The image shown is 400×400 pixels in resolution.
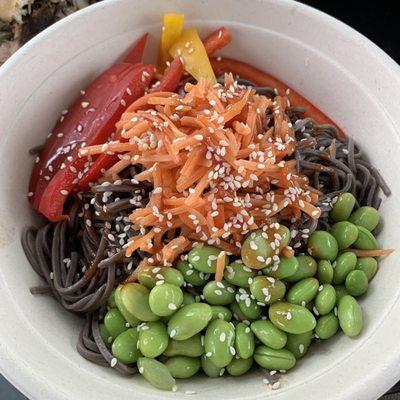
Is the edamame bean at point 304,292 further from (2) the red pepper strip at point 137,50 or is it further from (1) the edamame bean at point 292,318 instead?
(2) the red pepper strip at point 137,50

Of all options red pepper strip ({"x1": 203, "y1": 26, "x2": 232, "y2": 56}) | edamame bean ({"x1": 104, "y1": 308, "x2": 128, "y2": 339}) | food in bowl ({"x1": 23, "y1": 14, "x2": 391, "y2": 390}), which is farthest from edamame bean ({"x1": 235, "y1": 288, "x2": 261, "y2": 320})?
red pepper strip ({"x1": 203, "y1": 26, "x2": 232, "y2": 56})

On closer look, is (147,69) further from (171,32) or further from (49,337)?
(49,337)

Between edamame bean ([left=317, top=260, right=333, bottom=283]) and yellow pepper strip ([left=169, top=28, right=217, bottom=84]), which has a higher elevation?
yellow pepper strip ([left=169, top=28, right=217, bottom=84])

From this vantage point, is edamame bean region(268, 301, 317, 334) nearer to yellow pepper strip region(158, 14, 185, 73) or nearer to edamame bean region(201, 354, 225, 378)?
edamame bean region(201, 354, 225, 378)

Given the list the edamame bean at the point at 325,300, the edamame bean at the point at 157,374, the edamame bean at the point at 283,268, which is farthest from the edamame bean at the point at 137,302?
the edamame bean at the point at 325,300

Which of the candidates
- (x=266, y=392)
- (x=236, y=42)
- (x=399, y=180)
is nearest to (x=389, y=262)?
(x=399, y=180)

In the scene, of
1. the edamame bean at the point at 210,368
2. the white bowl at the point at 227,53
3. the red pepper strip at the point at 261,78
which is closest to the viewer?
the white bowl at the point at 227,53
